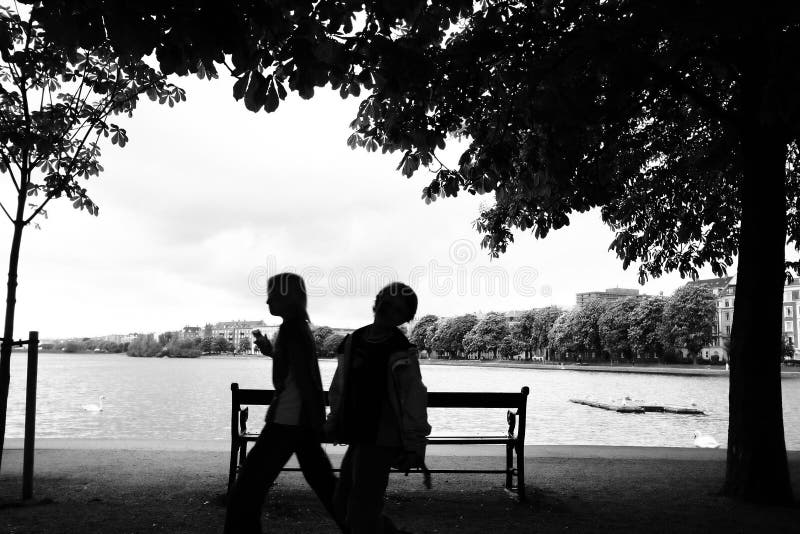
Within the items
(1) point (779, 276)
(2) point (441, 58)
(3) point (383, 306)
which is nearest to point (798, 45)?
(1) point (779, 276)

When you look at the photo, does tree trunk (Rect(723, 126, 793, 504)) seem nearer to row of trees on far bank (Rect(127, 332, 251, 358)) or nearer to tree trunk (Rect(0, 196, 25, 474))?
tree trunk (Rect(0, 196, 25, 474))

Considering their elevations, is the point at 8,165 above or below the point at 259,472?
above

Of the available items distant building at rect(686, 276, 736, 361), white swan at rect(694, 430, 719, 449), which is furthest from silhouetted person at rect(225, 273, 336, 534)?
distant building at rect(686, 276, 736, 361)

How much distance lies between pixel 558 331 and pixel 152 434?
107611mm

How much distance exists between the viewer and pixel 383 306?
422 centimetres

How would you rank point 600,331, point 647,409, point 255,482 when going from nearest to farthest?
point 255,482
point 647,409
point 600,331

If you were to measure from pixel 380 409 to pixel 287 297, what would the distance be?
971 mm

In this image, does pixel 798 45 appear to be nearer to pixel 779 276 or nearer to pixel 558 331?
pixel 779 276

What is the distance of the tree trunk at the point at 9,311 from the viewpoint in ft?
21.7

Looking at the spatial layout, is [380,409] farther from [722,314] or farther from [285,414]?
[722,314]

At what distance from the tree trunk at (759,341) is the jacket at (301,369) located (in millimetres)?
4789

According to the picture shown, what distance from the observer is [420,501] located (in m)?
6.77

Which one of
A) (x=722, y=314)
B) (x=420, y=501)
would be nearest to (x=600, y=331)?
(x=722, y=314)

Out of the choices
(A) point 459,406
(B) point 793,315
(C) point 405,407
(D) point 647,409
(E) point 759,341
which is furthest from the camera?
(B) point 793,315
